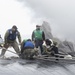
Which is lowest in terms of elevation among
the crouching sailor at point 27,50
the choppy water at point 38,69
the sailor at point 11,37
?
the choppy water at point 38,69

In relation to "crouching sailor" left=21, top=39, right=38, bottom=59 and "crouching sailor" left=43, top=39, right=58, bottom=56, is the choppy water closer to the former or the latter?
"crouching sailor" left=21, top=39, right=38, bottom=59

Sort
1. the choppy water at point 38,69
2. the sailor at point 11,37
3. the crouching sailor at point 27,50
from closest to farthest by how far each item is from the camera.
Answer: the choppy water at point 38,69, the crouching sailor at point 27,50, the sailor at point 11,37

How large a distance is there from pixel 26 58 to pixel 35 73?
22.9ft

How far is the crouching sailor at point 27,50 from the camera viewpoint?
2586 centimetres

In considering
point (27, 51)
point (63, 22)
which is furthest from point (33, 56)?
point (63, 22)

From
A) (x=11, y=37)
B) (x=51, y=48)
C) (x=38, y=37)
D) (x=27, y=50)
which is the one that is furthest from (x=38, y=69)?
(x=38, y=37)

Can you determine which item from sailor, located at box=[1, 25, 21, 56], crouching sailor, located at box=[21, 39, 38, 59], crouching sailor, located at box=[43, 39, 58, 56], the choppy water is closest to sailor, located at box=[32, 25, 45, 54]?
sailor, located at box=[1, 25, 21, 56]

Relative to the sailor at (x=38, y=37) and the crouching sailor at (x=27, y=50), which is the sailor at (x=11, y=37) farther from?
the sailor at (x=38, y=37)

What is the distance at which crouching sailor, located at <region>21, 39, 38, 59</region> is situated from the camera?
84.8ft

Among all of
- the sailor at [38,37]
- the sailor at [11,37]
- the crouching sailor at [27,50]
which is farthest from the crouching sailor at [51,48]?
the sailor at [38,37]

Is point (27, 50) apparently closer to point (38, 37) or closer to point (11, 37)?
point (11, 37)

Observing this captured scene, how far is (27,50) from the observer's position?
26219 millimetres

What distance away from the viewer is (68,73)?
68.3 ft

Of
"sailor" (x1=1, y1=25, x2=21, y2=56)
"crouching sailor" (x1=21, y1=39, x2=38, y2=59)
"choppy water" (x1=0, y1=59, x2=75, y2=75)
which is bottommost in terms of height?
"choppy water" (x1=0, y1=59, x2=75, y2=75)
